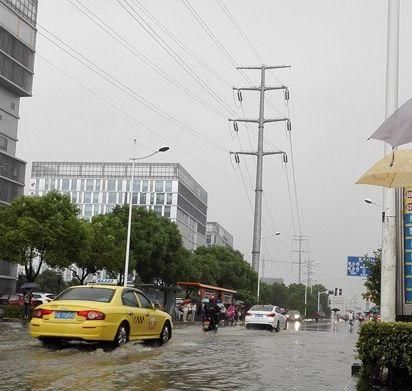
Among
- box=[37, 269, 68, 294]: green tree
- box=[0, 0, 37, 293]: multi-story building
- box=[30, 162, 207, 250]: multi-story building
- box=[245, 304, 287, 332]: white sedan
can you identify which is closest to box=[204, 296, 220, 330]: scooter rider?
box=[245, 304, 287, 332]: white sedan

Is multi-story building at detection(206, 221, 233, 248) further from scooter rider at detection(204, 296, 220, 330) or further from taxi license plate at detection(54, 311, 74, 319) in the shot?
taxi license plate at detection(54, 311, 74, 319)

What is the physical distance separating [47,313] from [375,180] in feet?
23.8

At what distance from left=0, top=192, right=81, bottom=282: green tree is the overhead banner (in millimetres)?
26522

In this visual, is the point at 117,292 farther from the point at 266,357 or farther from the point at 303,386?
the point at 303,386

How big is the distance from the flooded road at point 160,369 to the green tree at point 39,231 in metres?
19.7

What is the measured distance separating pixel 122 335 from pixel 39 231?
72.1 feet

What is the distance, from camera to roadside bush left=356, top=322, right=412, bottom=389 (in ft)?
25.8

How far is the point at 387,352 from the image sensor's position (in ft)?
26.0

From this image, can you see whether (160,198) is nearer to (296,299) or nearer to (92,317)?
(296,299)

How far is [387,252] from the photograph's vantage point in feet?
31.9

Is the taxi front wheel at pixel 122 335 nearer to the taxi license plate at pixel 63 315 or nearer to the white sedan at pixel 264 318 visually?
the taxi license plate at pixel 63 315

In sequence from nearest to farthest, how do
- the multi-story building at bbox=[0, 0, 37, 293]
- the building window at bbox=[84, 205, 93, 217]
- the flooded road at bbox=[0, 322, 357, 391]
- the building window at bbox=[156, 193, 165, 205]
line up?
the flooded road at bbox=[0, 322, 357, 391]
the multi-story building at bbox=[0, 0, 37, 293]
the building window at bbox=[156, 193, 165, 205]
the building window at bbox=[84, 205, 93, 217]

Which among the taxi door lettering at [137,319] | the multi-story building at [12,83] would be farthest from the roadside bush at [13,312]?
the multi-story building at [12,83]

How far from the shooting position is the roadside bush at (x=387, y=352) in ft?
25.8
